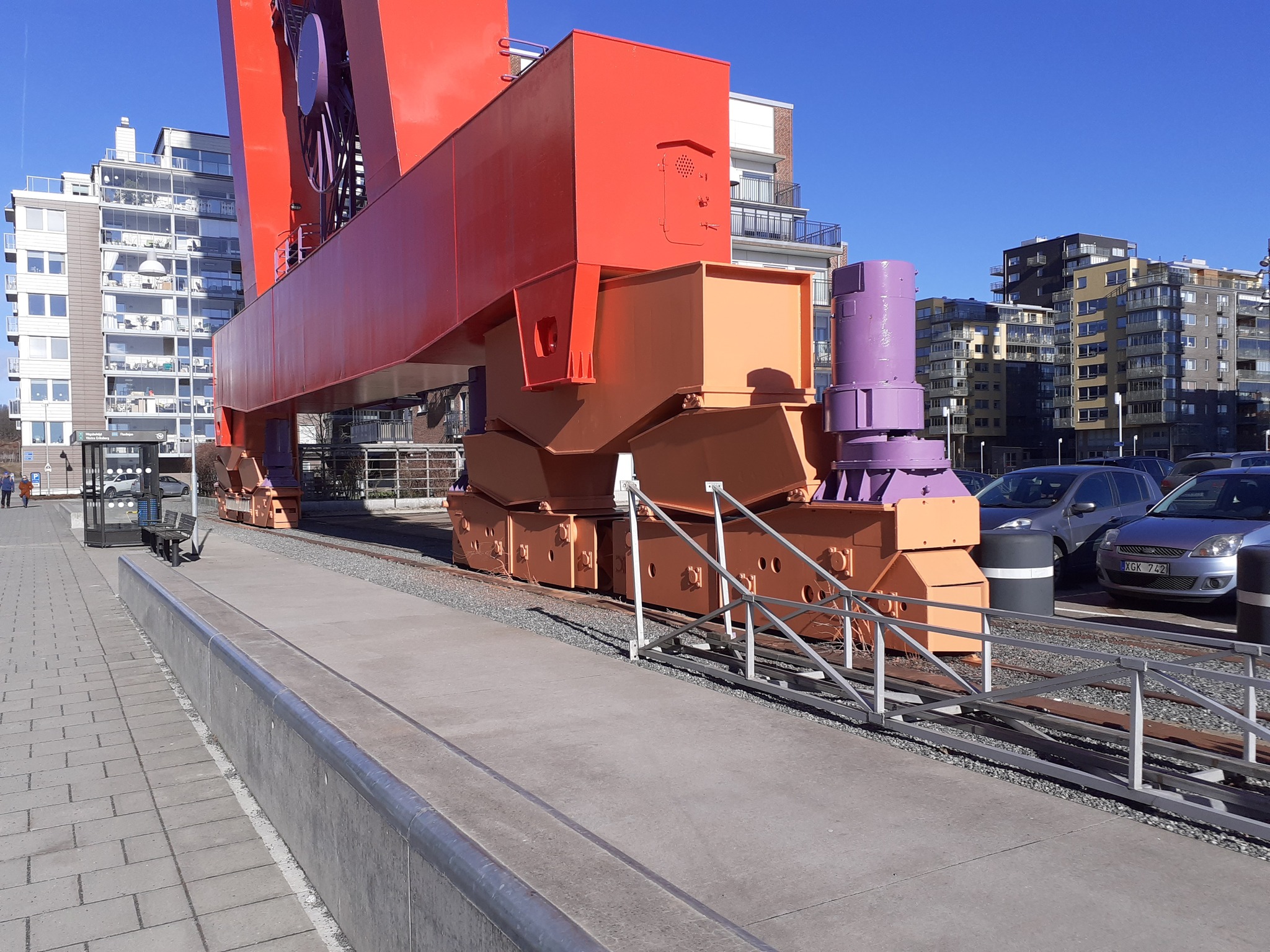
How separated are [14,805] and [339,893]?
2.91 m

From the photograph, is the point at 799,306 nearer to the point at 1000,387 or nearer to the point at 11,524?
the point at 11,524

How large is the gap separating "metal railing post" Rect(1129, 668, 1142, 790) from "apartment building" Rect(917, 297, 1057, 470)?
4259 inches

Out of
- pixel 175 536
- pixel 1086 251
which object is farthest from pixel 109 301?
pixel 1086 251

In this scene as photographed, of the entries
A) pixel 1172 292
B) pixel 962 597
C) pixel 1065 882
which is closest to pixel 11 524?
pixel 962 597

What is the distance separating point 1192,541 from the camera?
966 centimetres

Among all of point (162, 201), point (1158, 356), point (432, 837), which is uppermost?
point (162, 201)

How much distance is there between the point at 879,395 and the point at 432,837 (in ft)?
18.2

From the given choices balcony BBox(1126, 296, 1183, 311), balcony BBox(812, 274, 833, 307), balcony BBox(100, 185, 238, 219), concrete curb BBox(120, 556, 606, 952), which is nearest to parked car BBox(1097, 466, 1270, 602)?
concrete curb BBox(120, 556, 606, 952)

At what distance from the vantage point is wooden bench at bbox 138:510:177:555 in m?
18.9

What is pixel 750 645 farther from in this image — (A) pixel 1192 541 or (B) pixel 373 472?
(B) pixel 373 472

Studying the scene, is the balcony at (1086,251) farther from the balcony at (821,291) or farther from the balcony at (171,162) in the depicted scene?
the balcony at (171,162)

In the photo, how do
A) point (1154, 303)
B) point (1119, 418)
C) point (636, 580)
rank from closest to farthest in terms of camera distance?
point (636, 580)
point (1119, 418)
point (1154, 303)

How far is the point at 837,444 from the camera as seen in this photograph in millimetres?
8109

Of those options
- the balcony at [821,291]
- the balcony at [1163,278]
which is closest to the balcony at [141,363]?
the balcony at [821,291]
